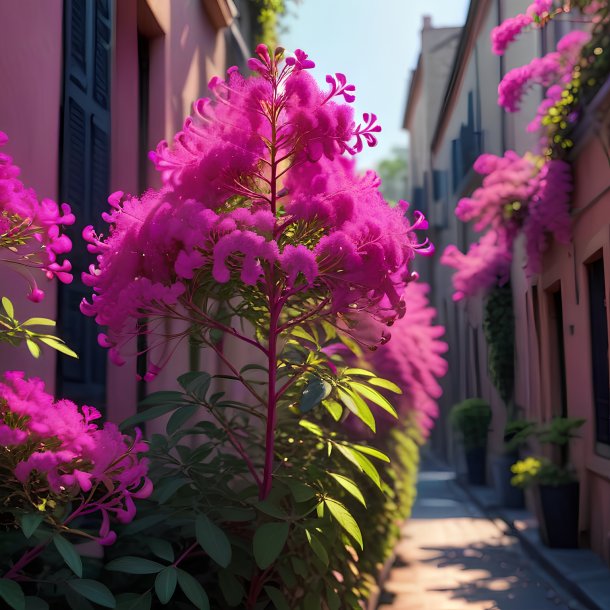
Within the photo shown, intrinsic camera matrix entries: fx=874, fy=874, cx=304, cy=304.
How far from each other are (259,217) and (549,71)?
24.6 feet

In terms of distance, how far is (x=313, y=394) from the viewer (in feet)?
8.98

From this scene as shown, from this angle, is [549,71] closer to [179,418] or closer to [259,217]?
[259,217]

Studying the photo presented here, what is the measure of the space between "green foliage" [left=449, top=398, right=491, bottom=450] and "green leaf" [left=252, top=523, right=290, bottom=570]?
14.4m

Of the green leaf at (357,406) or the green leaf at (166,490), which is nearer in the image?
the green leaf at (166,490)

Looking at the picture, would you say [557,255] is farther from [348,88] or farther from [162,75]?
[348,88]

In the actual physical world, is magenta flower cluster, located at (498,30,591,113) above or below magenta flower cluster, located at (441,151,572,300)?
above

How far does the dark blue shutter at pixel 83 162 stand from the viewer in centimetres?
368

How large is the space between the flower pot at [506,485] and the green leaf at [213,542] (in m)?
10.9

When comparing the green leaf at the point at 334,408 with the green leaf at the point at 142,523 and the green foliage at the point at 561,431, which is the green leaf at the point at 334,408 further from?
the green foliage at the point at 561,431

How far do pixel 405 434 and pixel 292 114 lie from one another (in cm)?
484

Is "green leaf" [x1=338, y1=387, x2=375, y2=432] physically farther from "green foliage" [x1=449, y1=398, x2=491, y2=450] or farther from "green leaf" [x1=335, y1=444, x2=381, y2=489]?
"green foliage" [x1=449, y1=398, x2=491, y2=450]

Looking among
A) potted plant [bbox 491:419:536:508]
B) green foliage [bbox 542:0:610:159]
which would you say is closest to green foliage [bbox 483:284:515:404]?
potted plant [bbox 491:419:536:508]

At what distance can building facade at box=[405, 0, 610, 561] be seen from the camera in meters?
8.53

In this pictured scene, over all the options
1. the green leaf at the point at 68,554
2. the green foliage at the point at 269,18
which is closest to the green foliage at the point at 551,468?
the green foliage at the point at 269,18
